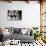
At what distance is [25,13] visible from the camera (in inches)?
189

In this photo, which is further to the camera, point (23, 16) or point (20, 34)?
point (23, 16)

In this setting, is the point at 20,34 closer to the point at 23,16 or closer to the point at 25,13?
the point at 23,16

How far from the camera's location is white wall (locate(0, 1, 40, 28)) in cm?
475

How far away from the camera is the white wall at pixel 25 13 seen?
15.6 ft

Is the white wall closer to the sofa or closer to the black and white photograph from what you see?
the black and white photograph

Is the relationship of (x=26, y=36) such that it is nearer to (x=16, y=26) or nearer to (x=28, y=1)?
(x=16, y=26)

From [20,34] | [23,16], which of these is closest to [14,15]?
[23,16]

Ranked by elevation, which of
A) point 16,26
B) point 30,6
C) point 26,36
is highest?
point 30,6

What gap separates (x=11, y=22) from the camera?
4.76 meters

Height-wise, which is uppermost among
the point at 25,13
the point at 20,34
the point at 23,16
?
the point at 25,13

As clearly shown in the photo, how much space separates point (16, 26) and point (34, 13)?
0.94 metres

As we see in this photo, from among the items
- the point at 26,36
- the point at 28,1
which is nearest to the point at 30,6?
the point at 28,1

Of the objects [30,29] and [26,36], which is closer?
[26,36]

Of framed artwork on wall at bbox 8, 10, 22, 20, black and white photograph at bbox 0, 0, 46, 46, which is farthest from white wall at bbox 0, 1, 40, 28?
framed artwork on wall at bbox 8, 10, 22, 20
